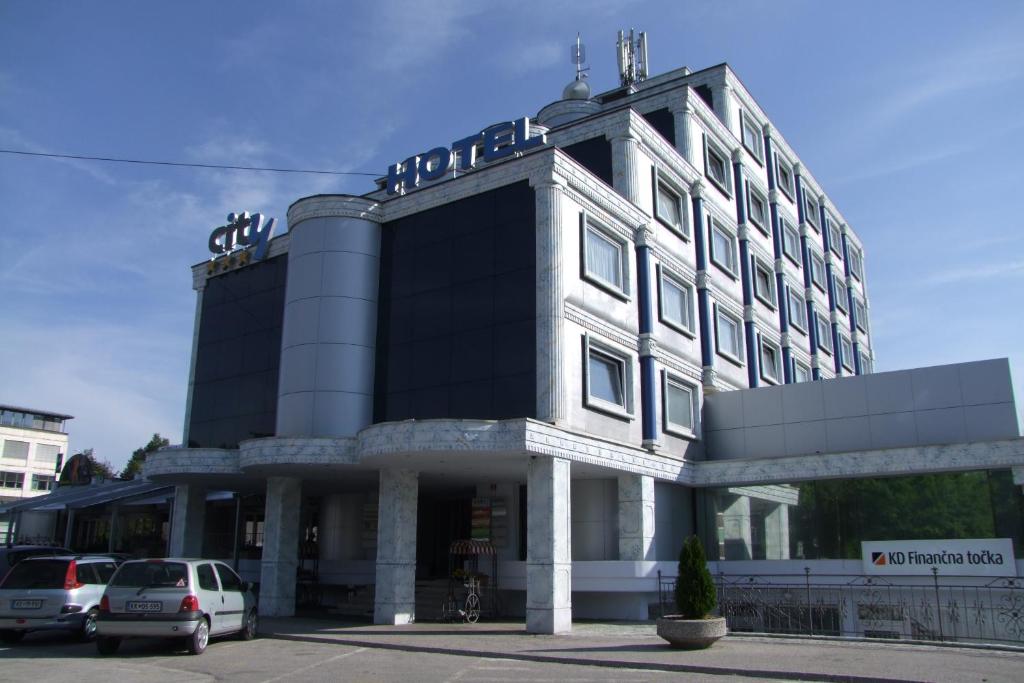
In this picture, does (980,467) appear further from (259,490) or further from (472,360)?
(259,490)

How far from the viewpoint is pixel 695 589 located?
1638 cm

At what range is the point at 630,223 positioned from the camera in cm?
2659

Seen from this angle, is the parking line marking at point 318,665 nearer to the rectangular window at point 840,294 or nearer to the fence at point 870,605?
the fence at point 870,605

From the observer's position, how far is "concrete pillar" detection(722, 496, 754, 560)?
87.5ft

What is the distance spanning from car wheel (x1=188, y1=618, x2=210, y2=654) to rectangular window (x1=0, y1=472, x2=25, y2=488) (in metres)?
75.8

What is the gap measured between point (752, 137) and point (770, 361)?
11.0 m

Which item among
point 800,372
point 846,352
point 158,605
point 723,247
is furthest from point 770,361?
point 158,605

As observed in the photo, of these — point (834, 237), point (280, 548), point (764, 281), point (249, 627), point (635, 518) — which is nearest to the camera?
point (249, 627)

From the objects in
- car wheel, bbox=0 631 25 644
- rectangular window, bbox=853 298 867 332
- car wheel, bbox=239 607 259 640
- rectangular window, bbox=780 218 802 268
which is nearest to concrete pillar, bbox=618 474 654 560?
car wheel, bbox=239 607 259 640

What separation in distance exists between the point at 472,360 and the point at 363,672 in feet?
36.4

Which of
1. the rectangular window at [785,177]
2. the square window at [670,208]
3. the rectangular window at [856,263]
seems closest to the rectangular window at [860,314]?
the rectangular window at [856,263]

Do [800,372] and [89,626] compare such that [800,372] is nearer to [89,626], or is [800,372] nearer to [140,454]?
[89,626]

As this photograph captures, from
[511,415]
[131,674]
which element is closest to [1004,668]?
[511,415]

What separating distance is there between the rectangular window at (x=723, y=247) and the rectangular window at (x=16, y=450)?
2915 inches
